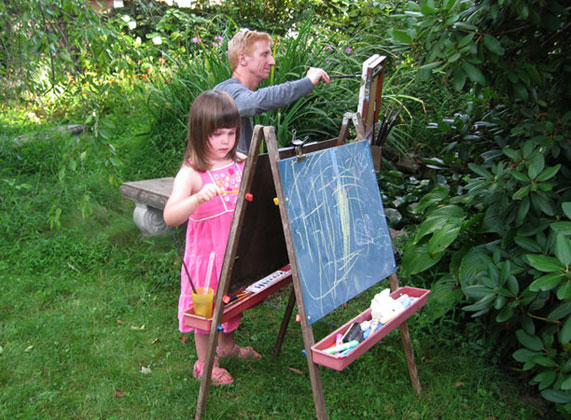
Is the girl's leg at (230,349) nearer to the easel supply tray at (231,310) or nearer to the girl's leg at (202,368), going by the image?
the girl's leg at (202,368)

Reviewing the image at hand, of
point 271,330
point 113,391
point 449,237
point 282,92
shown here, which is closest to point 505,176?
point 449,237

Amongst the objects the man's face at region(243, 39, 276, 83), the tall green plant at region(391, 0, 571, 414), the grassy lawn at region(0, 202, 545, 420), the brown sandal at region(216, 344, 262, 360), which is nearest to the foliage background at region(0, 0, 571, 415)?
the tall green plant at region(391, 0, 571, 414)

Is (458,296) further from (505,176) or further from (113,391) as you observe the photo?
(113,391)

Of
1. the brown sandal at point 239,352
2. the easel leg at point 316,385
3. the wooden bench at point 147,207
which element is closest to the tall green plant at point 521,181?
the easel leg at point 316,385

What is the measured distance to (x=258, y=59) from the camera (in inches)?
122

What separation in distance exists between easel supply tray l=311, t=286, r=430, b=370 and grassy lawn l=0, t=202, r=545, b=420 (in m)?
0.56

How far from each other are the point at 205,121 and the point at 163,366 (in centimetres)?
151

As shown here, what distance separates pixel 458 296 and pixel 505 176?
68 centimetres

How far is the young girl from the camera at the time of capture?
2468 mm

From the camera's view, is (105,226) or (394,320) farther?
(105,226)

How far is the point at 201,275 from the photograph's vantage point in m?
2.77

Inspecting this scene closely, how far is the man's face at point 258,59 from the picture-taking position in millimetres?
3080

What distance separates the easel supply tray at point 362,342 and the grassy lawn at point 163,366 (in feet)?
1.83

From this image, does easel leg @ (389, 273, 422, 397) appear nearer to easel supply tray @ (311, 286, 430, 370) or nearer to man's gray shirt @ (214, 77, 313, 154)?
easel supply tray @ (311, 286, 430, 370)
